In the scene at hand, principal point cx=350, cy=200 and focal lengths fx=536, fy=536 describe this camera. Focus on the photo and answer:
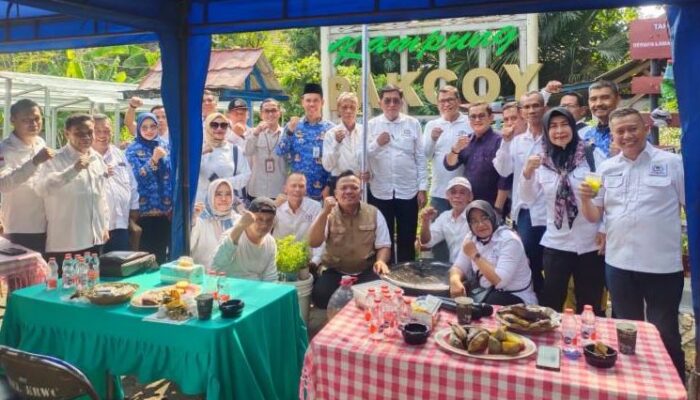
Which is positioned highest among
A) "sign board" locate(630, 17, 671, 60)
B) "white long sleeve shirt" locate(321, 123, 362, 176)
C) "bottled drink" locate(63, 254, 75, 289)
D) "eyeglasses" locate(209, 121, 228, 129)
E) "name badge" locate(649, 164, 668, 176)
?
"sign board" locate(630, 17, 671, 60)

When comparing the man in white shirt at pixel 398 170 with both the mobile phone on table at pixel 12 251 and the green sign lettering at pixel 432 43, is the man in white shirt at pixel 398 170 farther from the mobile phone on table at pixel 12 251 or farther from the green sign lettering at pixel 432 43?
the mobile phone on table at pixel 12 251

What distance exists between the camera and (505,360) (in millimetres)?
2135

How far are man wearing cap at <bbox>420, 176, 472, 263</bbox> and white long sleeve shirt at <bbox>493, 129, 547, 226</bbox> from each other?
404 millimetres

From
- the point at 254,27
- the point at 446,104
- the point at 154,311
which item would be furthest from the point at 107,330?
the point at 446,104

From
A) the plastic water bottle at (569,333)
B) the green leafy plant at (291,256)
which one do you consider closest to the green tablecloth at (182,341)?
the green leafy plant at (291,256)

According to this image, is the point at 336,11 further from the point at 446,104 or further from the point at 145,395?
the point at 145,395

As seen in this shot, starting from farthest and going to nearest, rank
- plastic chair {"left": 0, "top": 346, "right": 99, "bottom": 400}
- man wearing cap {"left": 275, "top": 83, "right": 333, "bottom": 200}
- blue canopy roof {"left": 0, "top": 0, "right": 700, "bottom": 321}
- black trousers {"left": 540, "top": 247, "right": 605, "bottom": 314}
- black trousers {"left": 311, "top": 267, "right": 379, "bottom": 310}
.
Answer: man wearing cap {"left": 275, "top": 83, "right": 333, "bottom": 200}
black trousers {"left": 311, "top": 267, "right": 379, "bottom": 310}
black trousers {"left": 540, "top": 247, "right": 605, "bottom": 314}
blue canopy roof {"left": 0, "top": 0, "right": 700, "bottom": 321}
plastic chair {"left": 0, "top": 346, "right": 99, "bottom": 400}

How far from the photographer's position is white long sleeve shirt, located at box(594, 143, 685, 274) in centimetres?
304

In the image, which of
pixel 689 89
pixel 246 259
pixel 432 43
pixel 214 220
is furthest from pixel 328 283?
pixel 432 43

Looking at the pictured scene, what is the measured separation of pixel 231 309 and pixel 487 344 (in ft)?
4.16

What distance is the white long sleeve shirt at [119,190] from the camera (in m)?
4.75

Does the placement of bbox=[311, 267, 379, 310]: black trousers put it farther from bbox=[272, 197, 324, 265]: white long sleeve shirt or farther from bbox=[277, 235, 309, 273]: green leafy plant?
bbox=[272, 197, 324, 265]: white long sleeve shirt

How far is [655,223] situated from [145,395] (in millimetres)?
3336

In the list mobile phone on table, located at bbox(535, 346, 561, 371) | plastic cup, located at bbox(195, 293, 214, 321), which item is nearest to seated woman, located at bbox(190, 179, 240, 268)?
plastic cup, located at bbox(195, 293, 214, 321)
